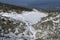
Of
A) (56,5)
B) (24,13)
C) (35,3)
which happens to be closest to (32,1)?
(35,3)

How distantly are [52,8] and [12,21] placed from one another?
4.28 m

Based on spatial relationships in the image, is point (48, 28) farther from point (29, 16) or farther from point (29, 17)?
point (29, 16)

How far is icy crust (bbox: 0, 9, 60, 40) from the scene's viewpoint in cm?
1099

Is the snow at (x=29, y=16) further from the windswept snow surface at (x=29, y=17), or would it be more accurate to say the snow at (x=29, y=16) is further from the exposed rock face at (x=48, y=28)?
the exposed rock face at (x=48, y=28)

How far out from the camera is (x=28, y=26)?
37.8 feet

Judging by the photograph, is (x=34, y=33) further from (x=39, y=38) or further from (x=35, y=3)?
(x=35, y=3)

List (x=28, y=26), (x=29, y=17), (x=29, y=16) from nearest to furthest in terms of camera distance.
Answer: (x=28, y=26) < (x=29, y=17) < (x=29, y=16)

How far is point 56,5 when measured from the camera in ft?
50.9

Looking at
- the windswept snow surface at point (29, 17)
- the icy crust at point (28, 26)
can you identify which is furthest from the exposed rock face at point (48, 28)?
the windswept snow surface at point (29, 17)

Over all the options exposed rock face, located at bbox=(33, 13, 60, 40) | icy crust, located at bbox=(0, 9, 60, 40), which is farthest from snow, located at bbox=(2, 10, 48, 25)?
exposed rock face, located at bbox=(33, 13, 60, 40)

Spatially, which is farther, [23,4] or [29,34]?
[23,4]

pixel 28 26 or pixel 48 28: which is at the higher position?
pixel 28 26

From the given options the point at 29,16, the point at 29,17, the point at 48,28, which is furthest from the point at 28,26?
the point at 29,16

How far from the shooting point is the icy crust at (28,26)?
36.1ft
